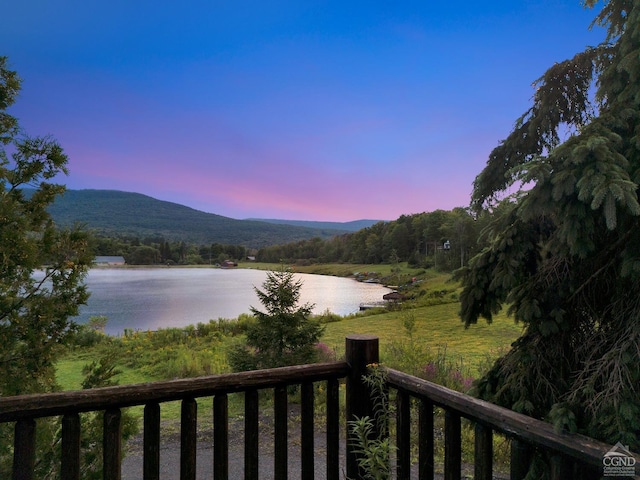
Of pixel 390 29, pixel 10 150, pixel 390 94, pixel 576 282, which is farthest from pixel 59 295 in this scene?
pixel 390 94

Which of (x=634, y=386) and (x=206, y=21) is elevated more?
(x=206, y=21)

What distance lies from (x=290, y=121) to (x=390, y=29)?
34.7ft

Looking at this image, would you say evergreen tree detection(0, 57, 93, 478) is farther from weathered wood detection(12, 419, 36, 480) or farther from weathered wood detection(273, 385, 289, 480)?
weathered wood detection(273, 385, 289, 480)

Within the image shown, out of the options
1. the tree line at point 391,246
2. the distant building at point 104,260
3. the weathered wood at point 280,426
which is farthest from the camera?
the tree line at point 391,246

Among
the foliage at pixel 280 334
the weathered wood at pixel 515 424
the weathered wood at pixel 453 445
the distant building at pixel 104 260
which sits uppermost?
the distant building at pixel 104 260

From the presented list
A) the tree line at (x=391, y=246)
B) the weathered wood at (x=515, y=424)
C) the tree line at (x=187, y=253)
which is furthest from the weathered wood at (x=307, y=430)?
the tree line at (x=187, y=253)

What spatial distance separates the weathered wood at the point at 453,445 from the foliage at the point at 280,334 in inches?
168

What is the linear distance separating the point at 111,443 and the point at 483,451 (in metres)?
1.47

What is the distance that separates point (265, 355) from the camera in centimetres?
581

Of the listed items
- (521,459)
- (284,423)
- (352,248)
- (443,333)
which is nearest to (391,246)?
(352,248)

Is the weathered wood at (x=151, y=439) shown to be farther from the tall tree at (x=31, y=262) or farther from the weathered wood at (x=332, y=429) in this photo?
the tall tree at (x=31, y=262)

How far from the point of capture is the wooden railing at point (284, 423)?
128 cm

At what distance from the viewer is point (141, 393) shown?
1.49m

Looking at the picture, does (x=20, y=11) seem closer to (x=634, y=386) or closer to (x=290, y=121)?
(x=634, y=386)
